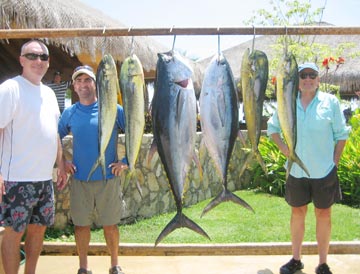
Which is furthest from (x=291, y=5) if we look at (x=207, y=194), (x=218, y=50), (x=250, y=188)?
(x=218, y=50)

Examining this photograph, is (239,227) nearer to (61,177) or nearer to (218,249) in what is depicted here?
(218,249)

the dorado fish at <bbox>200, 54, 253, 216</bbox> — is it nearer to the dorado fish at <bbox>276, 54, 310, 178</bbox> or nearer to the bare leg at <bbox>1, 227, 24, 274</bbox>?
the dorado fish at <bbox>276, 54, 310, 178</bbox>

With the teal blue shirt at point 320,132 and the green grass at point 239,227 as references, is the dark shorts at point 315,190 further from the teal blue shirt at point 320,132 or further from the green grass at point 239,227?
the green grass at point 239,227

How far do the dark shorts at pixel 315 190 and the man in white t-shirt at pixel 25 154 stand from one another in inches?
80.4

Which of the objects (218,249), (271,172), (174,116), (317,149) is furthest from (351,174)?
(174,116)

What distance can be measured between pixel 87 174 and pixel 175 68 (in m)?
1.46

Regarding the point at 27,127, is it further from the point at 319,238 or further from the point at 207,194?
the point at 207,194

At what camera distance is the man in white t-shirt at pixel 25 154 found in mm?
3432

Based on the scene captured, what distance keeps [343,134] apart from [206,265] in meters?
1.83

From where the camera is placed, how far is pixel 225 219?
23.3 feet

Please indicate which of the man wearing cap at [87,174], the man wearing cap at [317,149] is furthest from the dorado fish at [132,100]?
the man wearing cap at [317,149]

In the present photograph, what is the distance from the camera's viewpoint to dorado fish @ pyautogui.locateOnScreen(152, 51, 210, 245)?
2.90 m

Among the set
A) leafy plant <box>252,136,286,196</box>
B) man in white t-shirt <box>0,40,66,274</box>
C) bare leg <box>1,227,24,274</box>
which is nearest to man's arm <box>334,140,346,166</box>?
man in white t-shirt <box>0,40,66,274</box>

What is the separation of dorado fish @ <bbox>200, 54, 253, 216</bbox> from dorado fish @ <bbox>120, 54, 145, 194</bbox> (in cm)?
41
